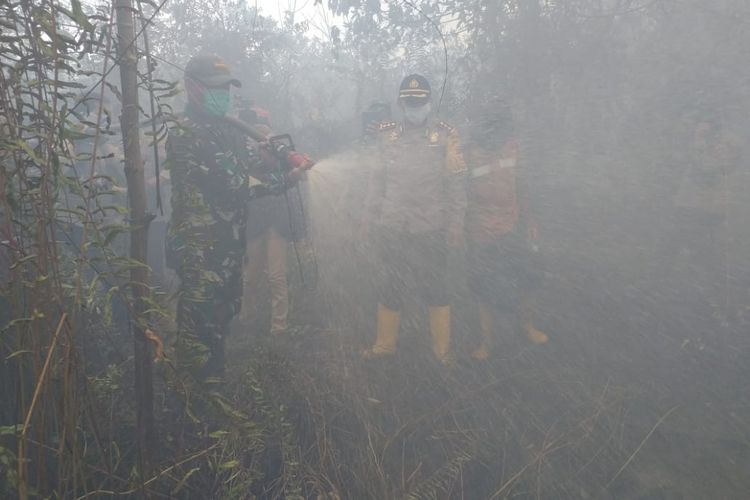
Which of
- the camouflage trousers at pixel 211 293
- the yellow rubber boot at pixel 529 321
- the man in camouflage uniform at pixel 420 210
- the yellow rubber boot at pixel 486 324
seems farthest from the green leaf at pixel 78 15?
the yellow rubber boot at pixel 529 321

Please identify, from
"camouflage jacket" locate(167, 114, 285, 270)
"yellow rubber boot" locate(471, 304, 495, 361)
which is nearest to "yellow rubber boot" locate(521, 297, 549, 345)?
"yellow rubber boot" locate(471, 304, 495, 361)

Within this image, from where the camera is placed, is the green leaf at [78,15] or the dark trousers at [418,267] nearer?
the green leaf at [78,15]

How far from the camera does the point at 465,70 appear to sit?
942 centimetres

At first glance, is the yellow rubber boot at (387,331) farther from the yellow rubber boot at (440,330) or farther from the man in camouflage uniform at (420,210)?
the yellow rubber boot at (440,330)

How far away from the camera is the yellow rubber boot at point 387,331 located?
4160 millimetres

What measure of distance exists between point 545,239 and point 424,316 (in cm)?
306

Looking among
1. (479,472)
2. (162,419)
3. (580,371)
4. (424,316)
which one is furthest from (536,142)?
(162,419)

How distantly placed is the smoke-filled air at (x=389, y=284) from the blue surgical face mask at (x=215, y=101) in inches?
0.5

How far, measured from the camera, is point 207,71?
3143mm

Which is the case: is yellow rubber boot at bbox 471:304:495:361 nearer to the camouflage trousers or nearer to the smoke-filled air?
the smoke-filled air

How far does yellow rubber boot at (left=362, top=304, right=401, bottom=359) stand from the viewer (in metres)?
4.16

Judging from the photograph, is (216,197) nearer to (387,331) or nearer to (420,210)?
(420,210)

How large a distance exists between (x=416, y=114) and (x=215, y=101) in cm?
170

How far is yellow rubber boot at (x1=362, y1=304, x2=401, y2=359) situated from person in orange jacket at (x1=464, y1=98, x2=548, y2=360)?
0.67 metres
